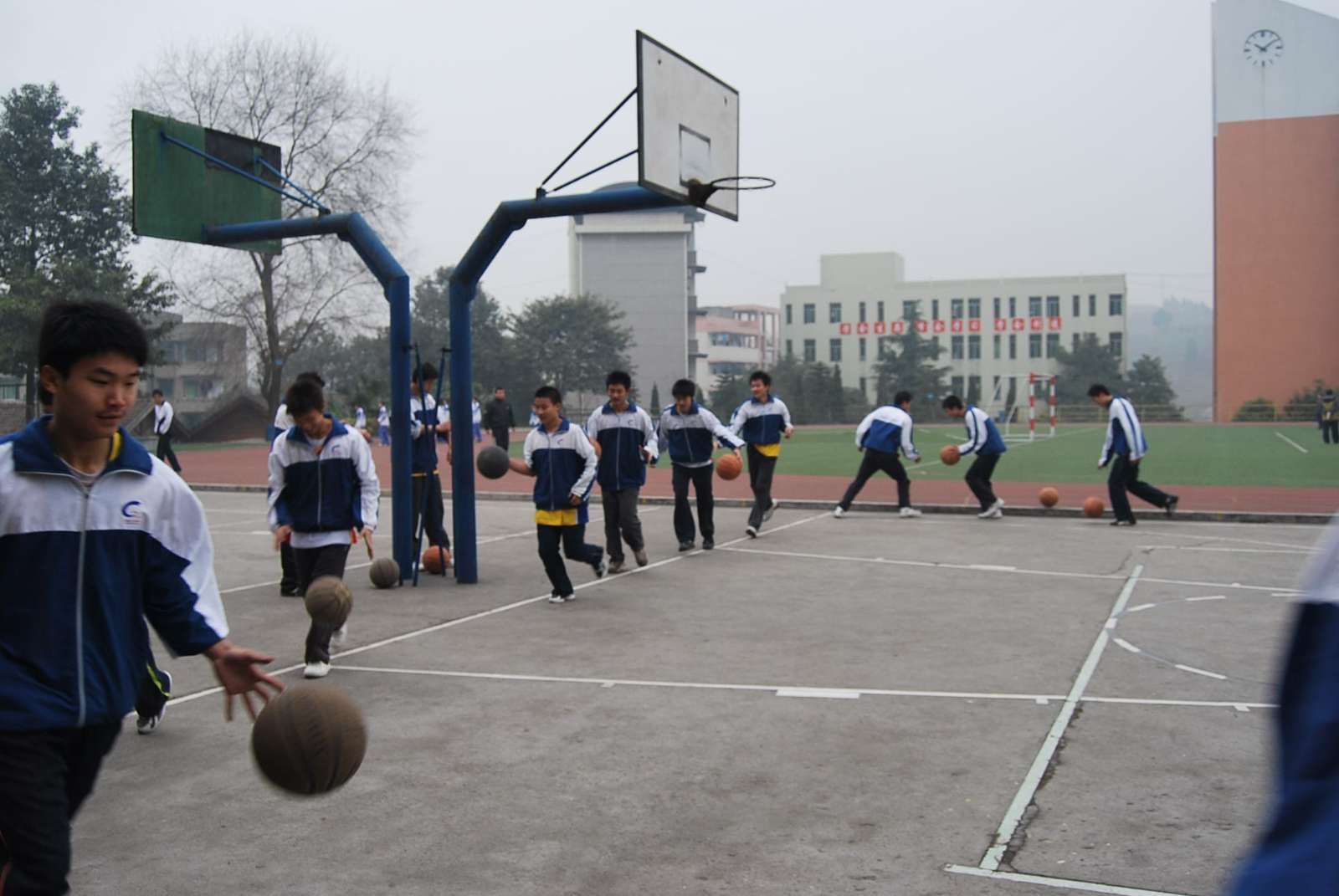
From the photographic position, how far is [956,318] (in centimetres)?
10962

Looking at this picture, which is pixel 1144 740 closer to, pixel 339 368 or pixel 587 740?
pixel 587 740

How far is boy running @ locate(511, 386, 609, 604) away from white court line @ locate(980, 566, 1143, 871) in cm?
442

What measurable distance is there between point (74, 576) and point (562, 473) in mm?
7444

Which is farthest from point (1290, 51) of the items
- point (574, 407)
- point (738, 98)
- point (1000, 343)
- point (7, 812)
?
point (7, 812)

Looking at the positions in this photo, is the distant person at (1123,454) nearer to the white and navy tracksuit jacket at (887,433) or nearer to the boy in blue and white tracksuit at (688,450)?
the white and navy tracksuit jacket at (887,433)

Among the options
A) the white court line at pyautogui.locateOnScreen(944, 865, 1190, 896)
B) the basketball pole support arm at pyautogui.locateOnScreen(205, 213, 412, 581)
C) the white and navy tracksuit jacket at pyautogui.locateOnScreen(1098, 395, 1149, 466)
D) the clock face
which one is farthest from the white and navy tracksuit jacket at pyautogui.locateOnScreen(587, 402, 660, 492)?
the clock face

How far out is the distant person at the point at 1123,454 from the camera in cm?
1622

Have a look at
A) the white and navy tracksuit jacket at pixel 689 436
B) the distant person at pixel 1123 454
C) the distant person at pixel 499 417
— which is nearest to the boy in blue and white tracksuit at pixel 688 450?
the white and navy tracksuit jacket at pixel 689 436

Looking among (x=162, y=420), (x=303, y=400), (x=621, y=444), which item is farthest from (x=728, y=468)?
(x=162, y=420)

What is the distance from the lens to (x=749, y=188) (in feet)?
42.9

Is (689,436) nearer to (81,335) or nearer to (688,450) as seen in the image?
(688,450)

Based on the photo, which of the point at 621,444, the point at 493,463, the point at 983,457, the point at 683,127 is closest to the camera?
the point at 493,463

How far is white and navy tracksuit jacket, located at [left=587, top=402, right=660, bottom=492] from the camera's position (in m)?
12.6

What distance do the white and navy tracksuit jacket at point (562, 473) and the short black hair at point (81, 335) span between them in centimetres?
721
